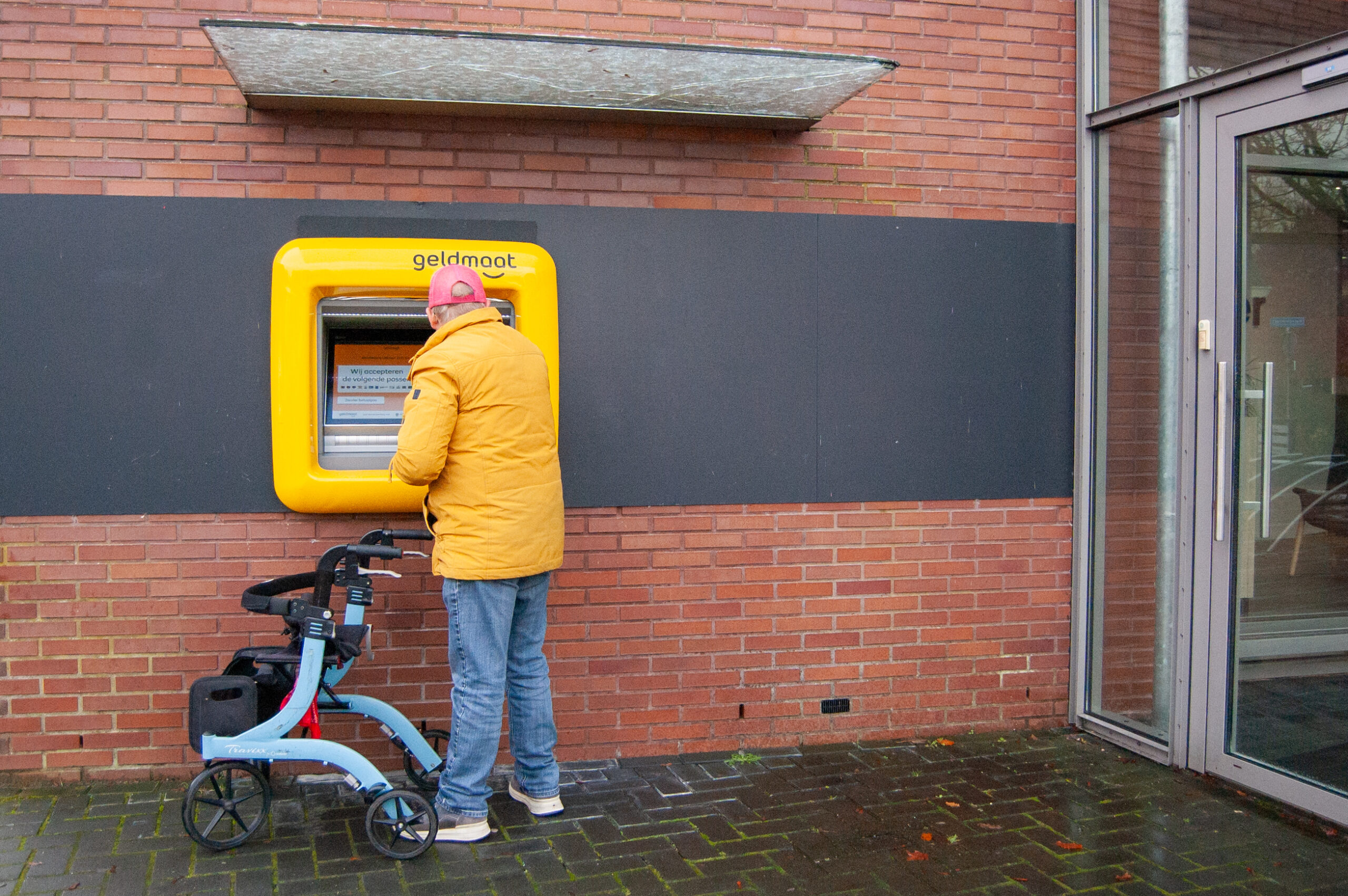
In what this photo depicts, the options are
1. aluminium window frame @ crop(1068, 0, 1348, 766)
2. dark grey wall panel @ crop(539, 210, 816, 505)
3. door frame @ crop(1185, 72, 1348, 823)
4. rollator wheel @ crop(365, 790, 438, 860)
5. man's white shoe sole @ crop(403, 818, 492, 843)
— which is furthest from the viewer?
dark grey wall panel @ crop(539, 210, 816, 505)

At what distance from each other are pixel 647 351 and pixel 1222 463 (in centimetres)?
237

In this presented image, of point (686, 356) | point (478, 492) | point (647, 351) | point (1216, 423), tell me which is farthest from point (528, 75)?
point (1216, 423)

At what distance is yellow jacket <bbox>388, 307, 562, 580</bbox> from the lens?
3541 mm

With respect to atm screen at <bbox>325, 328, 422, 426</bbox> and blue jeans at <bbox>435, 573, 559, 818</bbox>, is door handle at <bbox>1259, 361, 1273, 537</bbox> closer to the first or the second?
blue jeans at <bbox>435, 573, 559, 818</bbox>

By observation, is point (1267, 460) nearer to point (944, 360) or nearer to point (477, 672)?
point (944, 360)

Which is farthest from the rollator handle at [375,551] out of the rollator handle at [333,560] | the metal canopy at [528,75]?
the metal canopy at [528,75]

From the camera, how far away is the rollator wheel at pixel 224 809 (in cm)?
353

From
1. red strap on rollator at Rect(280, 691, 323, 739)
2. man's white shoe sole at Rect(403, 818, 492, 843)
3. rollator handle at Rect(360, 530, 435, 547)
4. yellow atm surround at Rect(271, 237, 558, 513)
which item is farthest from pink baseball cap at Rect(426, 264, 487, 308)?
man's white shoe sole at Rect(403, 818, 492, 843)

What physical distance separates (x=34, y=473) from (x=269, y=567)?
3.14ft

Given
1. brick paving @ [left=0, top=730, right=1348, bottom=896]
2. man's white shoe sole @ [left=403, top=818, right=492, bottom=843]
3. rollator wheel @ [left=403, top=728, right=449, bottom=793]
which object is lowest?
brick paving @ [left=0, top=730, right=1348, bottom=896]

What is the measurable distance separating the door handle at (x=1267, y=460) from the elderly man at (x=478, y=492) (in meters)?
2.73

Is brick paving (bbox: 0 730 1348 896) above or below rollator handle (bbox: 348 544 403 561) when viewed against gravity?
below

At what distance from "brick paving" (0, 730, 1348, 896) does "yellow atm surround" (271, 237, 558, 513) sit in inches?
48.0

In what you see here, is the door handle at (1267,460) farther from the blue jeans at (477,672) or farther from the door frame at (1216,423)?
the blue jeans at (477,672)
